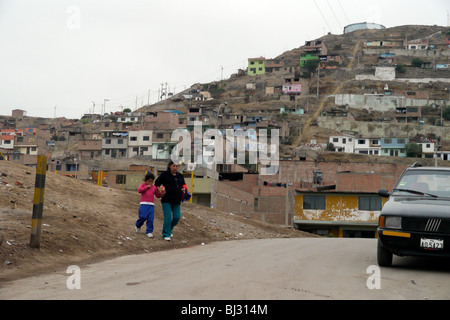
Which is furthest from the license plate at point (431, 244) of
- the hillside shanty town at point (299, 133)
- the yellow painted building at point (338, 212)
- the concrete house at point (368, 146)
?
the concrete house at point (368, 146)

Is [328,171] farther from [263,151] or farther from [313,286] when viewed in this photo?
[313,286]

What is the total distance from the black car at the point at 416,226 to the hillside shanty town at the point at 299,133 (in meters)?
21.6

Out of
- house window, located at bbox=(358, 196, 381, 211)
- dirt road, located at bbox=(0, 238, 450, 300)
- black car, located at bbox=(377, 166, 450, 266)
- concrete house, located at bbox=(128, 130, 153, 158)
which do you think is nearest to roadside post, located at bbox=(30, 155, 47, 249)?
dirt road, located at bbox=(0, 238, 450, 300)

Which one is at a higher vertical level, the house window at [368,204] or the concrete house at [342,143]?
the concrete house at [342,143]

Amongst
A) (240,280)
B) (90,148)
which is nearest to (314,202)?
(240,280)

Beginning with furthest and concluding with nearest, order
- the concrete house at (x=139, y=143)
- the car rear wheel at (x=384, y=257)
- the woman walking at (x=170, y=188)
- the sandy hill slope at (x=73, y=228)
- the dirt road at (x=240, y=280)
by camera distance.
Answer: the concrete house at (x=139, y=143) < the woman walking at (x=170, y=188) < the car rear wheel at (x=384, y=257) < the sandy hill slope at (x=73, y=228) < the dirt road at (x=240, y=280)

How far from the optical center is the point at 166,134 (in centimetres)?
9094

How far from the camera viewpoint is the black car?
7.28 metres

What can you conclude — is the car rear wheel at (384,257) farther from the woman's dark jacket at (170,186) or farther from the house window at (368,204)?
the house window at (368,204)

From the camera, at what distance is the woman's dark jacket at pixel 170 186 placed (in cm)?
1077

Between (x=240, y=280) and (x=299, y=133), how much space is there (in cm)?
10469

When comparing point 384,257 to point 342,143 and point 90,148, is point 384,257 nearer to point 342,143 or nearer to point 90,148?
point 90,148

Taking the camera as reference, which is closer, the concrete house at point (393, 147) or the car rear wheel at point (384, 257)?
the car rear wheel at point (384, 257)
